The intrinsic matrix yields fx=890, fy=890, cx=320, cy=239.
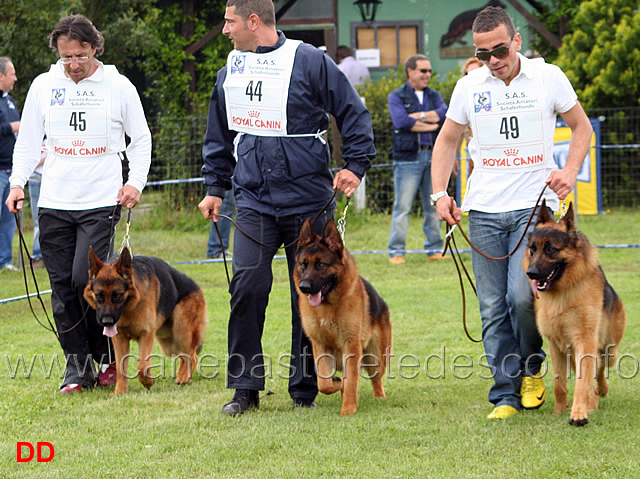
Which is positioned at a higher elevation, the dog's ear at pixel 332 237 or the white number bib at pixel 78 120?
the white number bib at pixel 78 120

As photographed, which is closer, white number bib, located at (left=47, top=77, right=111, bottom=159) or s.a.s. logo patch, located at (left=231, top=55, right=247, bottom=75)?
s.a.s. logo patch, located at (left=231, top=55, right=247, bottom=75)

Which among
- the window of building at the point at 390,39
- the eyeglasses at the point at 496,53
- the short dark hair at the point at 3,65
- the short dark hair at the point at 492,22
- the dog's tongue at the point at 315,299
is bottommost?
the dog's tongue at the point at 315,299

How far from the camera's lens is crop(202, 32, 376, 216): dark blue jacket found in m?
5.05

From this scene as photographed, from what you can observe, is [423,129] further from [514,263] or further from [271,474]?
[271,474]

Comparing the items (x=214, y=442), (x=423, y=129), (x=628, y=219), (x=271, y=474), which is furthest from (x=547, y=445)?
(x=628, y=219)

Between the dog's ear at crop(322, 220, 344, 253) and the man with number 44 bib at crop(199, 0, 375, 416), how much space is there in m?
0.16

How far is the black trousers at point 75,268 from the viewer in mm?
5770

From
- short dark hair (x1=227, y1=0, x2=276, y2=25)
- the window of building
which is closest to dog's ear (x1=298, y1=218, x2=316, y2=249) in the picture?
short dark hair (x1=227, y1=0, x2=276, y2=25)

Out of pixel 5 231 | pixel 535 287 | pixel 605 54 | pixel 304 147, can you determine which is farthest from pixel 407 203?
pixel 535 287

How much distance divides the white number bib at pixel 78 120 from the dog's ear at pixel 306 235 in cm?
165

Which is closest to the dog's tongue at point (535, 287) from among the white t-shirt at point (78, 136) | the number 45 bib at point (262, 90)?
the number 45 bib at point (262, 90)

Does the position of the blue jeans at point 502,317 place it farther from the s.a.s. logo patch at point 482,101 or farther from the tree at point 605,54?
the tree at point 605,54

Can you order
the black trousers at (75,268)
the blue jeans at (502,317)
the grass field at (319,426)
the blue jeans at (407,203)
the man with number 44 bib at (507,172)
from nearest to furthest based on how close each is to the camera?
the grass field at (319,426)
the man with number 44 bib at (507,172)
the blue jeans at (502,317)
the black trousers at (75,268)
the blue jeans at (407,203)

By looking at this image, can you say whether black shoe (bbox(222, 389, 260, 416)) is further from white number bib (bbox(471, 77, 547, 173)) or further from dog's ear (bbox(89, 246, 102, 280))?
white number bib (bbox(471, 77, 547, 173))
